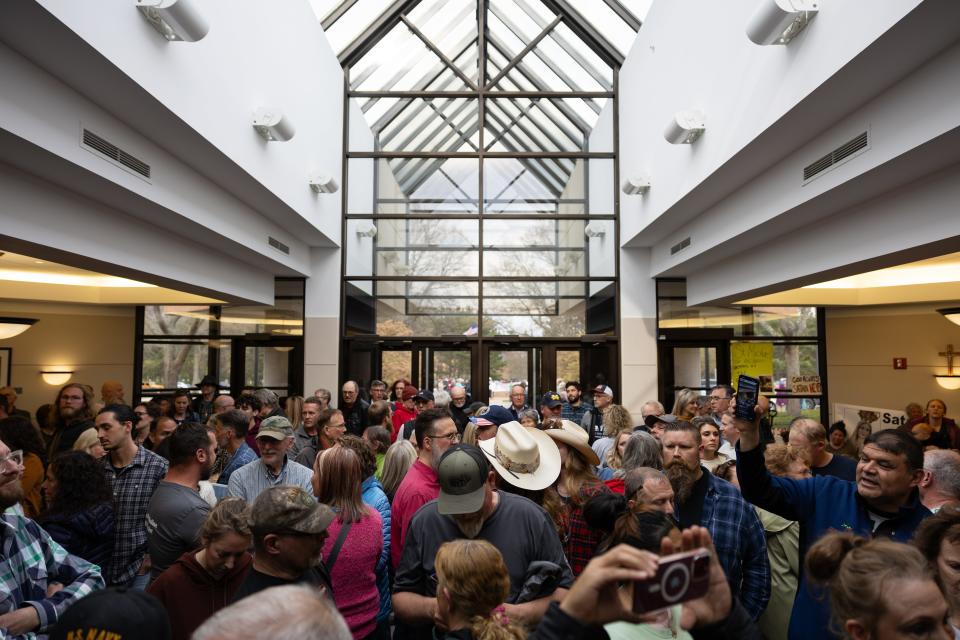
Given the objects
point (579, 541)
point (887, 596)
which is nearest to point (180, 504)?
point (579, 541)

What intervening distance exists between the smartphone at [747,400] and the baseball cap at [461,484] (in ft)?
3.65

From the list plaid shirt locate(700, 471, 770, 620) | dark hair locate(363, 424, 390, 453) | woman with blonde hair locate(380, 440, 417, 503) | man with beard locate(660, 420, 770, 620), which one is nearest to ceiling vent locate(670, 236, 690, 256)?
dark hair locate(363, 424, 390, 453)

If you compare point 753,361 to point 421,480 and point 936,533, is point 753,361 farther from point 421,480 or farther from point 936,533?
point 936,533

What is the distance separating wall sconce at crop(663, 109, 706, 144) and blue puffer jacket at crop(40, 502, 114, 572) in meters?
6.42

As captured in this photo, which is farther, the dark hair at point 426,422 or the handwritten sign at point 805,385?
the handwritten sign at point 805,385

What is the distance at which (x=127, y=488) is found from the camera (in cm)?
365

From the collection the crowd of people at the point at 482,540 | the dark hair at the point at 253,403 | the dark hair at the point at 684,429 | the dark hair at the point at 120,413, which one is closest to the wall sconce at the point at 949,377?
the crowd of people at the point at 482,540

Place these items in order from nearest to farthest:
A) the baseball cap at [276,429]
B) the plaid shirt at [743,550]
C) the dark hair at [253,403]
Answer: the plaid shirt at [743,550] → the baseball cap at [276,429] → the dark hair at [253,403]

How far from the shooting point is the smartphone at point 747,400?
8.69 ft

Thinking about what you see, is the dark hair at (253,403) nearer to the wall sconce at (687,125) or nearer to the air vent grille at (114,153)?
the air vent grille at (114,153)

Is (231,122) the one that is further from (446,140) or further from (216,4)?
(446,140)

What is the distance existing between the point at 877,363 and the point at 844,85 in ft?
27.9

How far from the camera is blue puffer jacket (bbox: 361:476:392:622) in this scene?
3.03 m

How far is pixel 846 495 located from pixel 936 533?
1.92 feet
